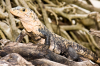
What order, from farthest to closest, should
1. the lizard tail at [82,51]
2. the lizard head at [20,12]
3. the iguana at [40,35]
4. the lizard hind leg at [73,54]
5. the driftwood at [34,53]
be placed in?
1. the lizard tail at [82,51]
2. the lizard hind leg at [73,54]
3. the iguana at [40,35]
4. the lizard head at [20,12]
5. the driftwood at [34,53]

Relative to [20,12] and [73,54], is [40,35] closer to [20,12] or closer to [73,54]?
[20,12]

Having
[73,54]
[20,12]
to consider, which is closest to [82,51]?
[73,54]

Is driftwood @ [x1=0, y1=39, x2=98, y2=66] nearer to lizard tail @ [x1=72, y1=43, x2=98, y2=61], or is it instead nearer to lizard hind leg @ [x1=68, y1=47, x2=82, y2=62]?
lizard hind leg @ [x1=68, y1=47, x2=82, y2=62]

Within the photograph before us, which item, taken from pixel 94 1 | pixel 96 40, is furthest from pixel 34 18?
pixel 94 1

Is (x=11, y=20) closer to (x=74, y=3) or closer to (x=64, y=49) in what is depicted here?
(x=64, y=49)

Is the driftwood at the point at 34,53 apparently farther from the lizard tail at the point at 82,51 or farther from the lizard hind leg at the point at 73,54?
the lizard tail at the point at 82,51

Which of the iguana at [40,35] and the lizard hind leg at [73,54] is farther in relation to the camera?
the lizard hind leg at [73,54]

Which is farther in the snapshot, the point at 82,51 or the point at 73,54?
the point at 82,51

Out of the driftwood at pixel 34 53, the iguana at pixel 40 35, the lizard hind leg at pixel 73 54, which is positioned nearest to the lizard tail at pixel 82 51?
the iguana at pixel 40 35

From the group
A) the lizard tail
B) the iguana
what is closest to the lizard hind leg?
the iguana
